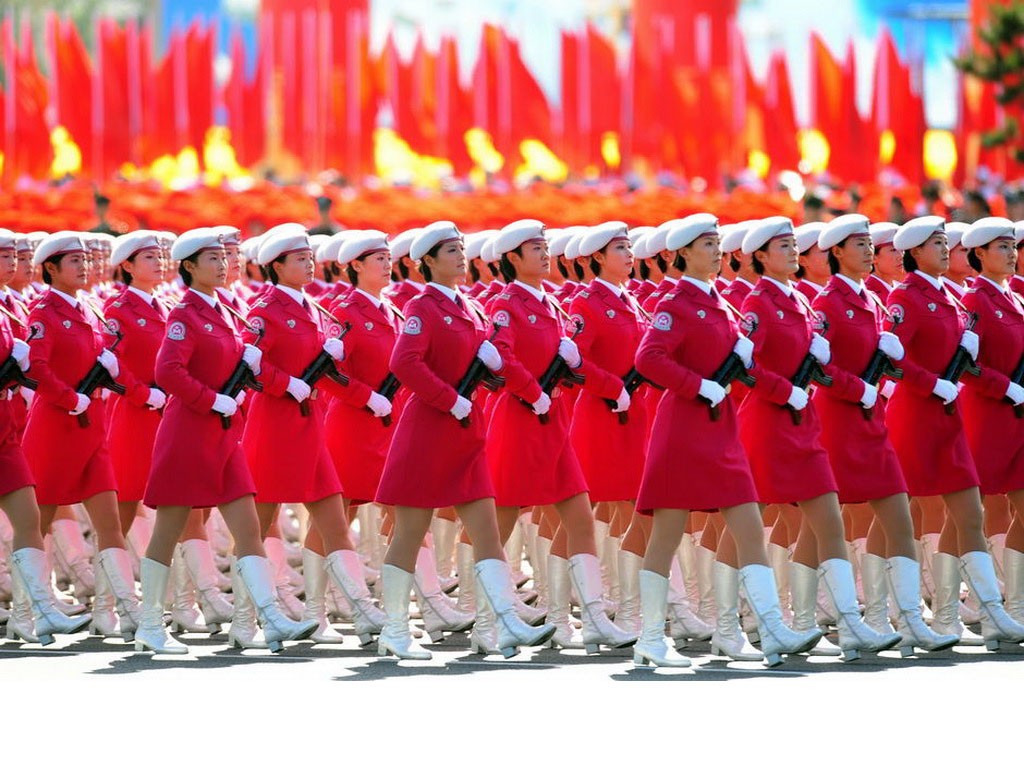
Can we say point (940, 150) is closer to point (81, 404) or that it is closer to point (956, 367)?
point (956, 367)

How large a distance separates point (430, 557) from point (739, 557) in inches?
83.9

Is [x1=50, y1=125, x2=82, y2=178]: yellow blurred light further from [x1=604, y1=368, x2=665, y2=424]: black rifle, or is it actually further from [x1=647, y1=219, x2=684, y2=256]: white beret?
[x1=604, y1=368, x2=665, y2=424]: black rifle

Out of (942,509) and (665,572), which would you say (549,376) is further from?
(942,509)

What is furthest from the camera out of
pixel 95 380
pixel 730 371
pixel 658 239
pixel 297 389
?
pixel 658 239

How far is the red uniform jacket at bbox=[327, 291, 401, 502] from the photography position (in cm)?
1185

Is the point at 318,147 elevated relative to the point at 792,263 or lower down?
elevated

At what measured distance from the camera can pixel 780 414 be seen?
33.3 ft

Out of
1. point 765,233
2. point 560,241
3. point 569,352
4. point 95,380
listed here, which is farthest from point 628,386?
point 95,380

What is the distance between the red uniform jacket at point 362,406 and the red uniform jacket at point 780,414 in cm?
232

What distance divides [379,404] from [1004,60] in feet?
81.4

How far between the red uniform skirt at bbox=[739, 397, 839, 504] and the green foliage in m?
24.8

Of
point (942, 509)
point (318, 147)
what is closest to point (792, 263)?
point (942, 509)

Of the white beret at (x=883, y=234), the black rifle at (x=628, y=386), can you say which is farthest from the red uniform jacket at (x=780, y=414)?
the white beret at (x=883, y=234)

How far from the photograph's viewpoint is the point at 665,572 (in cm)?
991
